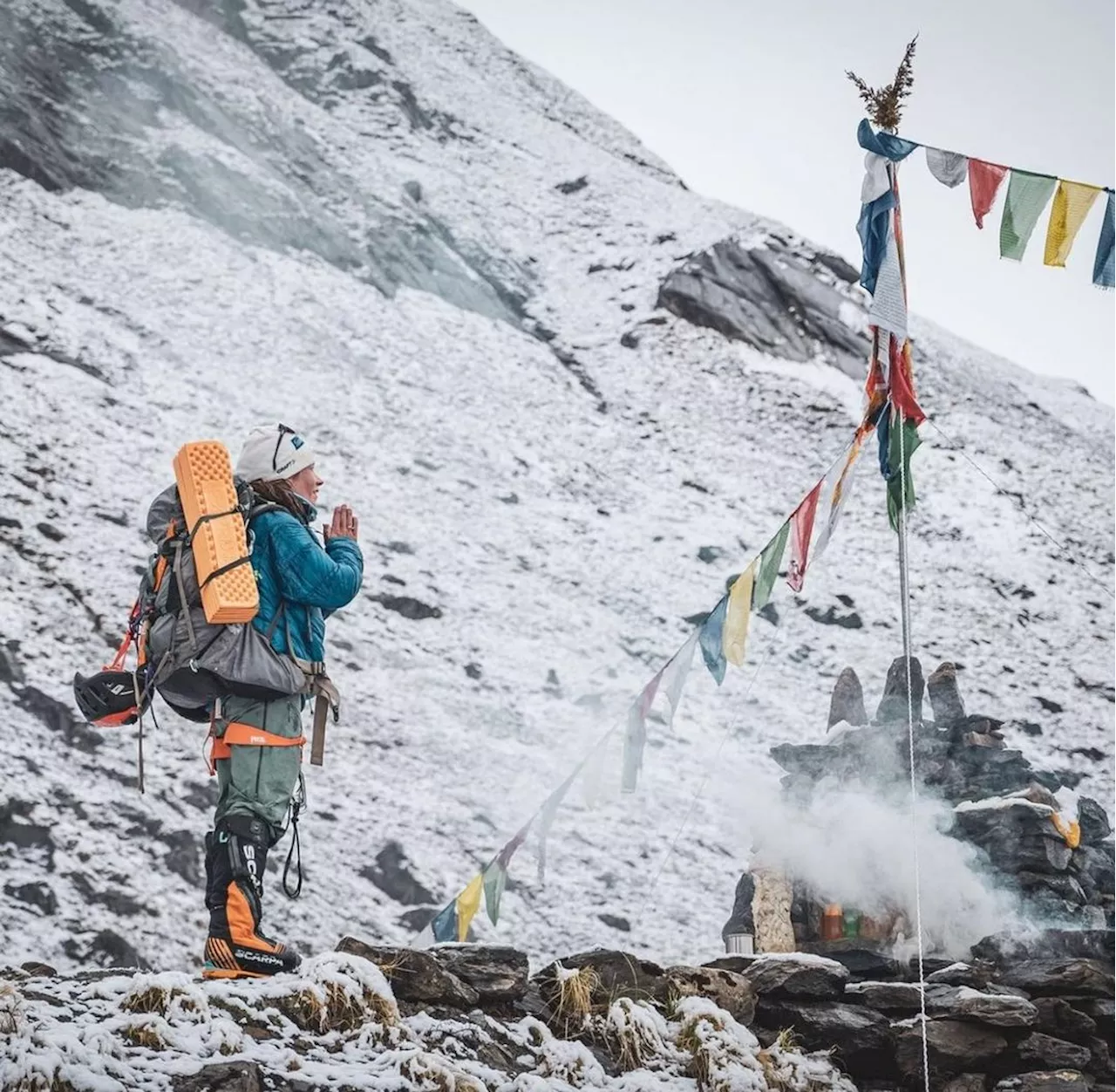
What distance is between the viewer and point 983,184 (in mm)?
9508

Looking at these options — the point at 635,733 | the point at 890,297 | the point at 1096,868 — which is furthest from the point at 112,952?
the point at 890,297

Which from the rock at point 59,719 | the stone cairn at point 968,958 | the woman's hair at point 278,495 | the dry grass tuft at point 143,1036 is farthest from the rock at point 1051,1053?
the rock at point 59,719

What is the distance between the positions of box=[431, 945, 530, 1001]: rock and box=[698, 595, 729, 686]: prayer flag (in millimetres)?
4887

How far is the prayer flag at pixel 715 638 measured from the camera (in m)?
10.5

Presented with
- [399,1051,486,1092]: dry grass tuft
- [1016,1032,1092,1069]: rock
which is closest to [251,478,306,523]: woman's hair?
[399,1051,486,1092]: dry grass tuft

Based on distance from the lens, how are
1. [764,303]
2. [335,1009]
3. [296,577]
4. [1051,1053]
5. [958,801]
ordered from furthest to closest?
[764,303], [958,801], [1051,1053], [296,577], [335,1009]

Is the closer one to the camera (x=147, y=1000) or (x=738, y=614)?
(x=147, y=1000)

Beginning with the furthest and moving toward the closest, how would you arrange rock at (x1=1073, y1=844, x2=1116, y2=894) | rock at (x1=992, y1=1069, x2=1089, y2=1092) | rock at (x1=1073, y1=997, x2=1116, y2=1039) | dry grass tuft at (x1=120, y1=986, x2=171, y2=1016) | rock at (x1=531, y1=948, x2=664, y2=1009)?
rock at (x1=1073, y1=844, x2=1116, y2=894) < rock at (x1=1073, y1=997, x2=1116, y2=1039) < rock at (x1=992, y1=1069, x2=1089, y2=1092) < rock at (x1=531, y1=948, x2=664, y2=1009) < dry grass tuft at (x1=120, y1=986, x2=171, y2=1016)

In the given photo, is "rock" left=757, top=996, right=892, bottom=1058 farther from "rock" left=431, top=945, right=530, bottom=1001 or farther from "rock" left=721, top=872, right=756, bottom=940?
"rock" left=721, top=872, right=756, bottom=940

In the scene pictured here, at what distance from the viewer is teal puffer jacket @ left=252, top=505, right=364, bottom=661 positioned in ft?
17.4

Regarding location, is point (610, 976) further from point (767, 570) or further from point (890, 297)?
point (890, 297)

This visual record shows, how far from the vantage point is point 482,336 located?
26.3 metres

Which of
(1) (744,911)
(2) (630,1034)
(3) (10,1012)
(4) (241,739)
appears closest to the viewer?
(3) (10,1012)

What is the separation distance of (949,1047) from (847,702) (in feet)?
14.4
